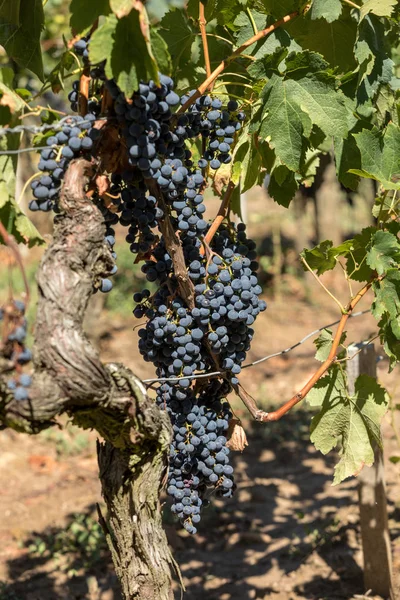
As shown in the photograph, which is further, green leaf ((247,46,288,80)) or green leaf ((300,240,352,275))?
green leaf ((300,240,352,275))

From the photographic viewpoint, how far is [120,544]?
2.22m

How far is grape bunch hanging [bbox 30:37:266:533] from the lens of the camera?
6.16ft

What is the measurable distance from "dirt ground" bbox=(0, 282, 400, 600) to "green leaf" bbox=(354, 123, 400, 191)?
2221 millimetres

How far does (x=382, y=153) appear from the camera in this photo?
2408 mm

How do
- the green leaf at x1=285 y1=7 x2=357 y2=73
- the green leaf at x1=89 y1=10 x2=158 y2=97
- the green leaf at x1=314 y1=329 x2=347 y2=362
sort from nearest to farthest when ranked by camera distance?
1. the green leaf at x1=89 y1=10 x2=158 y2=97
2. the green leaf at x1=314 y1=329 x2=347 y2=362
3. the green leaf at x1=285 y1=7 x2=357 y2=73

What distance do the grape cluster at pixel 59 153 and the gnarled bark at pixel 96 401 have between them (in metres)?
0.04

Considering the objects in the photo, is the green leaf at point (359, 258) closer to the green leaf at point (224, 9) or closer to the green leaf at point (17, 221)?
the green leaf at point (224, 9)

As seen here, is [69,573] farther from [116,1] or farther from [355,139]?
[116,1]

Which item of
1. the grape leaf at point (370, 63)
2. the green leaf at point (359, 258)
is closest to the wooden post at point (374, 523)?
the green leaf at point (359, 258)

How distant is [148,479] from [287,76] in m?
1.33

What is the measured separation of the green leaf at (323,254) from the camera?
8.24 feet

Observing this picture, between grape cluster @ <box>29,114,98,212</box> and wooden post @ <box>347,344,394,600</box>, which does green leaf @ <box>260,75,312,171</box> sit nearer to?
grape cluster @ <box>29,114,98,212</box>

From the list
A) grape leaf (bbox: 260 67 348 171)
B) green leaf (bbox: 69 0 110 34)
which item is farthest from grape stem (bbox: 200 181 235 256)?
green leaf (bbox: 69 0 110 34)

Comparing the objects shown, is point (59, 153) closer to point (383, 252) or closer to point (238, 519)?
point (383, 252)
